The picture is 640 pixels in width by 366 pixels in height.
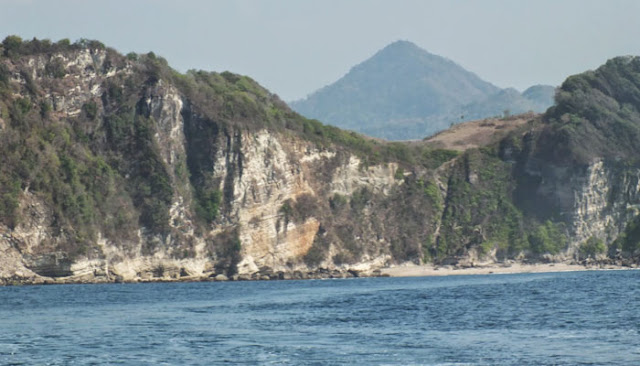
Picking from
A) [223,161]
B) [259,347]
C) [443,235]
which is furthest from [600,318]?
[443,235]

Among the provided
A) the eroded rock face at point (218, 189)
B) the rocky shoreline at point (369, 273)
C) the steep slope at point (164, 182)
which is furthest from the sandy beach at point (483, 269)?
the eroded rock face at point (218, 189)

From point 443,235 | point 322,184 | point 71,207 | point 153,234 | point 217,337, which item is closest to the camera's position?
point 217,337

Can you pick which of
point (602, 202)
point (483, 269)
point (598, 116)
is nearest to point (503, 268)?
point (483, 269)

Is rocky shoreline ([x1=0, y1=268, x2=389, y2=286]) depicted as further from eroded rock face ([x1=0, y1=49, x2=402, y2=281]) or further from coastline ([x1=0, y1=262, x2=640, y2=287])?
eroded rock face ([x1=0, y1=49, x2=402, y2=281])

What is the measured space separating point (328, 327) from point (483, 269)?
9033cm

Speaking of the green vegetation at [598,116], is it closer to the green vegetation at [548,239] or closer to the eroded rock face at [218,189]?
the green vegetation at [548,239]

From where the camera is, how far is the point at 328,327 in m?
56.1

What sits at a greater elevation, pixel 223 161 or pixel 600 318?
pixel 223 161

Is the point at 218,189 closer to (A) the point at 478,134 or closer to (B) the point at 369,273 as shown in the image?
(B) the point at 369,273

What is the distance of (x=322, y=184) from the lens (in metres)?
142

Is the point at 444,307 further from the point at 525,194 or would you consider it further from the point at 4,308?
the point at 525,194

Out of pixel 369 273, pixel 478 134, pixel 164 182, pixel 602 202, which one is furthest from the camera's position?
pixel 478 134

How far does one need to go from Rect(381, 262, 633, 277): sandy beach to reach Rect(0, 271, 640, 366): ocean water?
48.9m

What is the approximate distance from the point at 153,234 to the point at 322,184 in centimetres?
3016
